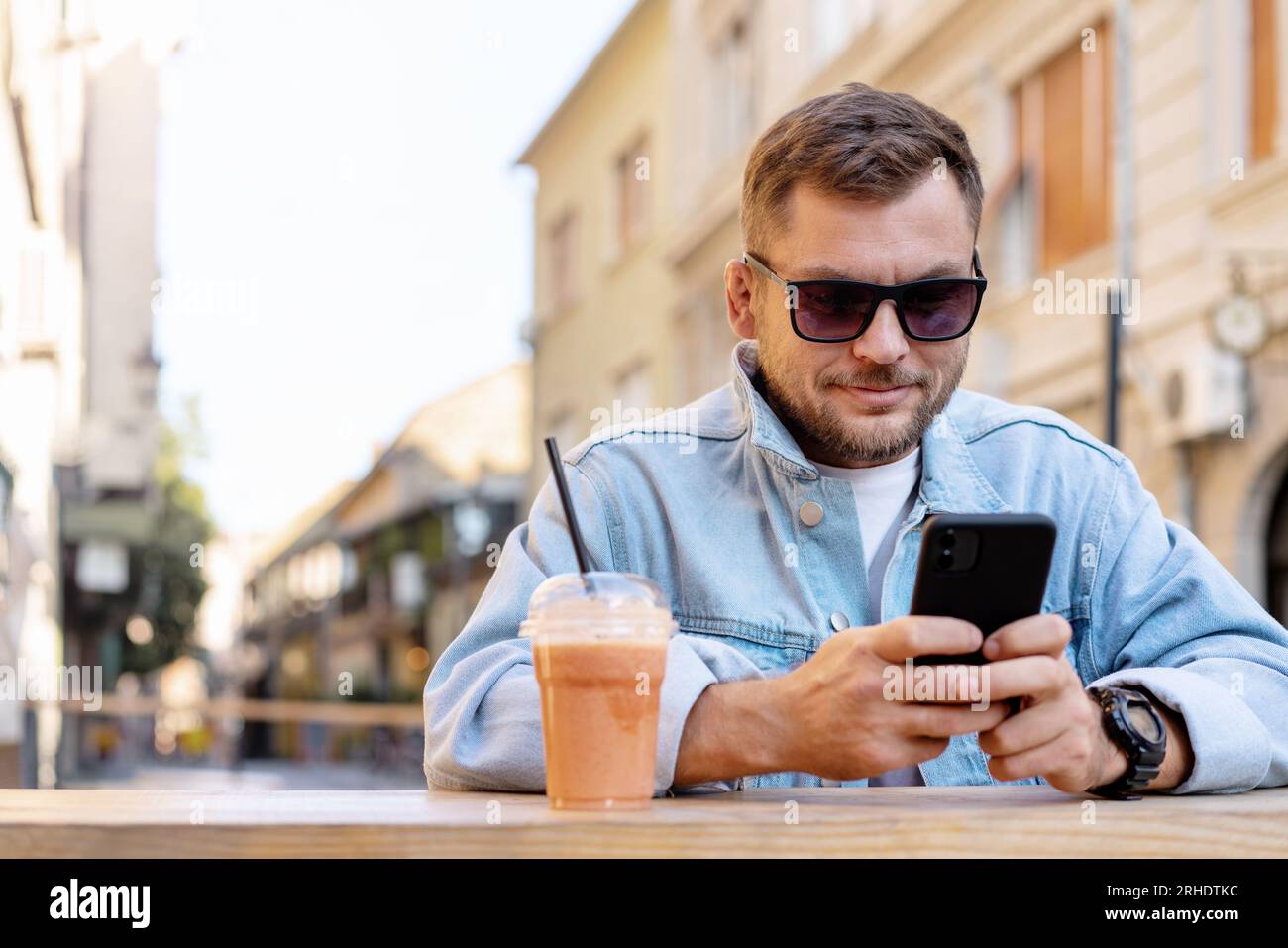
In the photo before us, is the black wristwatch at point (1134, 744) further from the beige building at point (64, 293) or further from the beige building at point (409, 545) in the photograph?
the beige building at point (409, 545)

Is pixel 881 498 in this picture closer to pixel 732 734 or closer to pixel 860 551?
pixel 860 551

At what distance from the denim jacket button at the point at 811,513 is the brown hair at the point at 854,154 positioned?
348mm

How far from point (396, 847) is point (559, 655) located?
10.5 inches

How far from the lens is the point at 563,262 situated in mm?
25156

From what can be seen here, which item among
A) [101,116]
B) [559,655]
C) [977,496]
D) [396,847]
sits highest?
[101,116]

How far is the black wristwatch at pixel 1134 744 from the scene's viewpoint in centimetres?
163

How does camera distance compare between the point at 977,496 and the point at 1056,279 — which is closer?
the point at 977,496

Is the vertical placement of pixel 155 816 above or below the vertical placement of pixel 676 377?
below

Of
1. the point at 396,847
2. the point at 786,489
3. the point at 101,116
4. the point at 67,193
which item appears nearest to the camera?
the point at 396,847

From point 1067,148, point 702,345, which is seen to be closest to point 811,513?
point 1067,148

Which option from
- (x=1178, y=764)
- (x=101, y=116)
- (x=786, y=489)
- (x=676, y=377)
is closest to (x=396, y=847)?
(x=1178, y=764)

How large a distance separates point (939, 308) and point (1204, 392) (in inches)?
346
